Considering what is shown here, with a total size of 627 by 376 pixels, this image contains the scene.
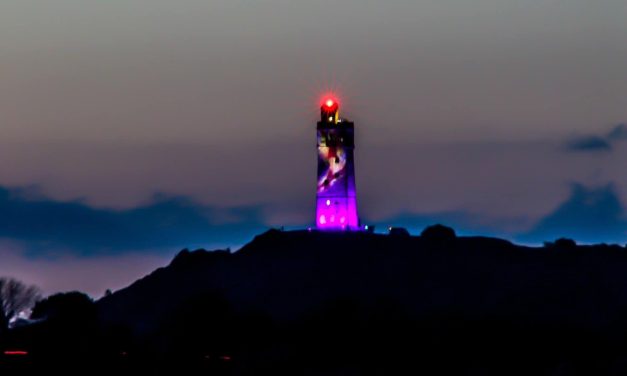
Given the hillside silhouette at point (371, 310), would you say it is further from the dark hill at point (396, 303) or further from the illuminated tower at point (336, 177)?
the illuminated tower at point (336, 177)

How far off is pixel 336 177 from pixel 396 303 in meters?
28.9

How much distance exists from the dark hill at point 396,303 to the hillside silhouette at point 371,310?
0.53 ft

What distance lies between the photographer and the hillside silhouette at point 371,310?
99188 mm

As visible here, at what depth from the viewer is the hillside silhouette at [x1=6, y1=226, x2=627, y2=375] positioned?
99188 millimetres

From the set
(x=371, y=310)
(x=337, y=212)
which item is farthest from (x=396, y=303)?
(x=337, y=212)

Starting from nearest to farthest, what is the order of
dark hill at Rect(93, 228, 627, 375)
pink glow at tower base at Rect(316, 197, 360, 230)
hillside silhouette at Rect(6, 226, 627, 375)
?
hillside silhouette at Rect(6, 226, 627, 375) < dark hill at Rect(93, 228, 627, 375) < pink glow at tower base at Rect(316, 197, 360, 230)

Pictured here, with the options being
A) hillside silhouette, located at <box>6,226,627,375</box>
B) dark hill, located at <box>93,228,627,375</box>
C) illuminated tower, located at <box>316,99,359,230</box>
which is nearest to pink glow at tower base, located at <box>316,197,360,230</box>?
illuminated tower, located at <box>316,99,359,230</box>

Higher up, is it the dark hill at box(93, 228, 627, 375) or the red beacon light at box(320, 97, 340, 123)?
the red beacon light at box(320, 97, 340, 123)

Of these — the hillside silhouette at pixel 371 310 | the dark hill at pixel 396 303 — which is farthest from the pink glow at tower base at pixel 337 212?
the hillside silhouette at pixel 371 310

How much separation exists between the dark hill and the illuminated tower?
19.7 feet

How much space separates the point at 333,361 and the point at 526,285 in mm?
26455

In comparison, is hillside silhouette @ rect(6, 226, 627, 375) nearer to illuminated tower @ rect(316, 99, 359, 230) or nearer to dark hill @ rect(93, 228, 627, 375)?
dark hill @ rect(93, 228, 627, 375)

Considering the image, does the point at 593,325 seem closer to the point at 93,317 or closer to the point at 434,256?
the point at 434,256

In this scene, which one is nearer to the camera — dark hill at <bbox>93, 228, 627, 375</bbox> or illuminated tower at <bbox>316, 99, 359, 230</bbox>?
dark hill at <bbox>93, 228, 627, 375</bbox>
